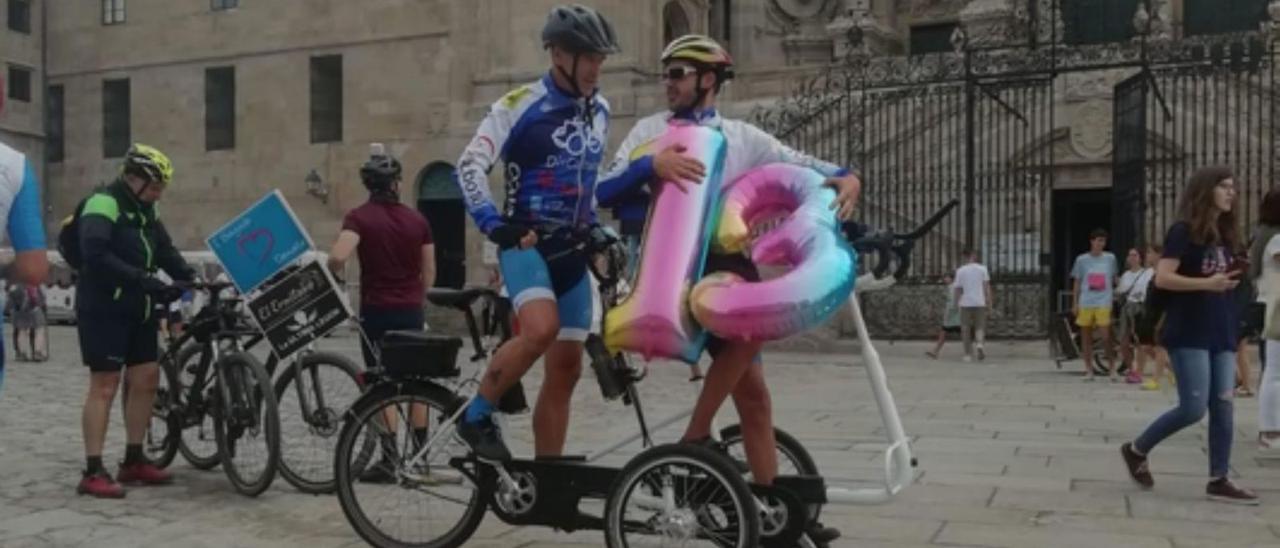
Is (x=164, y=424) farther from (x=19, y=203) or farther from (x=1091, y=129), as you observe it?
(x=1091, y=129)

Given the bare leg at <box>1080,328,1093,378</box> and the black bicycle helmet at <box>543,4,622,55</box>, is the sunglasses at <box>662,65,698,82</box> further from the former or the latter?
the bare leg at <box>1080,328,1093,378</box>

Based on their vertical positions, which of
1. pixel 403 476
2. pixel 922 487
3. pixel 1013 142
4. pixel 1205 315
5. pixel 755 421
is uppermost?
pixel 1013 142

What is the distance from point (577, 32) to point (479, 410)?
151 centimetres

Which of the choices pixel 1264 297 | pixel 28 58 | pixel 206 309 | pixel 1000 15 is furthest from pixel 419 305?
pixel 28 58

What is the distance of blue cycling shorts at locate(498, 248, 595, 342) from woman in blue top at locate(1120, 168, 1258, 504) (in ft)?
10.9

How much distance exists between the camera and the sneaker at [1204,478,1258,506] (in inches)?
251

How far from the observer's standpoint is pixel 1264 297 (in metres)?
7.85

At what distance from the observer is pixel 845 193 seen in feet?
14.7

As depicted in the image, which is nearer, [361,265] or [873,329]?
[361,265]

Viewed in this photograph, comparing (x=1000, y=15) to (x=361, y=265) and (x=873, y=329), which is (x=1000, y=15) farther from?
(x=361, y=265)

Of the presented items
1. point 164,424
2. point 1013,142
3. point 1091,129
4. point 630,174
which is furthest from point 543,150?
point 1091,129

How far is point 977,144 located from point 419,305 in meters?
16.9

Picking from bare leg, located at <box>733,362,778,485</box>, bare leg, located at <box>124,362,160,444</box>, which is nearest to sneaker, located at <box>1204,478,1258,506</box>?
bare leg, located at <box>733,362,778,485</box>

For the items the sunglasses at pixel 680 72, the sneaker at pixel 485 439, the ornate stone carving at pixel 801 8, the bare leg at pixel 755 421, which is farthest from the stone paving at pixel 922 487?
the ornate stone carving at pixel 801 8
